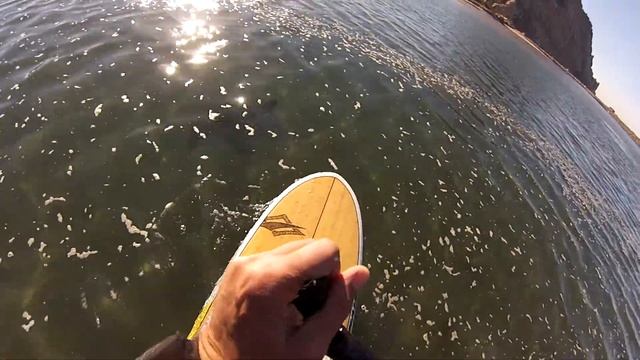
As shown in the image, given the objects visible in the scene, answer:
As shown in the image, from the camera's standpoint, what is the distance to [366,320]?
650 centimetres

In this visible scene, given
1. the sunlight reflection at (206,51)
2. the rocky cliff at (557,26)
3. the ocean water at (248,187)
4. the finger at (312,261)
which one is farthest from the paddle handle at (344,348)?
the rocky cliff at (557,26)

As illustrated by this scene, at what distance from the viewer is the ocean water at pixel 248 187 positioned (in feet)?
20.5

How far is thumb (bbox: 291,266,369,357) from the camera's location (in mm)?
2634

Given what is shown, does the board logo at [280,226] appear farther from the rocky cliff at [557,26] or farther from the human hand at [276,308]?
the rocky cliff at [557,26]

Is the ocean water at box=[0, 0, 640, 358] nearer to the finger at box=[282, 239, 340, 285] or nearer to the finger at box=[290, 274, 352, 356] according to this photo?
the finger at box=[290, 274, 352, 356]

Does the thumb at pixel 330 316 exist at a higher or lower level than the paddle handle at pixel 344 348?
higher

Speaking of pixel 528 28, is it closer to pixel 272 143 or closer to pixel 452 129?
pixel 452 129

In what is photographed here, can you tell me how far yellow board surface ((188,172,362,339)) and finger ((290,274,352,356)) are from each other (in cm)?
366

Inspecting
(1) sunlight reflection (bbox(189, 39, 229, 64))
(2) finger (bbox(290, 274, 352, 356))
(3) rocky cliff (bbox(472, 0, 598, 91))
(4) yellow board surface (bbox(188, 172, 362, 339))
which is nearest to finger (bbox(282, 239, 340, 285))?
(2) finger (bbox(290, 274, 352, 356))

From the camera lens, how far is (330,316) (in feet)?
9.16

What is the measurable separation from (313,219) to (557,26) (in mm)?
63678

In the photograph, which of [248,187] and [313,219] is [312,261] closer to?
[313,219]

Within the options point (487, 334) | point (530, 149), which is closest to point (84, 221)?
point (487, 334)

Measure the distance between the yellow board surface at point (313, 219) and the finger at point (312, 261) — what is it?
3.77 metres
